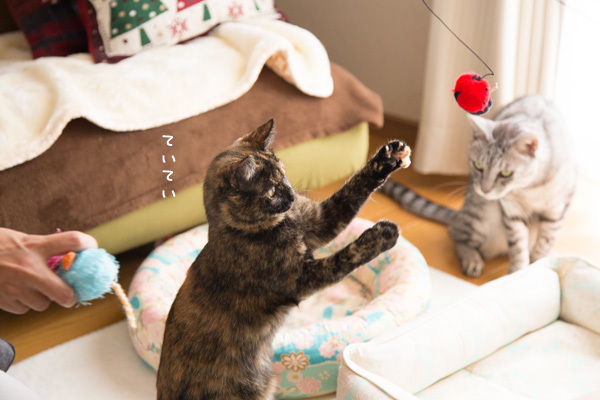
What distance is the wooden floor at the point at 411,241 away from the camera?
1864 mm

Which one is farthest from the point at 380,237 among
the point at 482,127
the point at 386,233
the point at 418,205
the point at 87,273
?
the point at 418,205

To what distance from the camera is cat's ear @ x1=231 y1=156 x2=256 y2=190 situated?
939 mm

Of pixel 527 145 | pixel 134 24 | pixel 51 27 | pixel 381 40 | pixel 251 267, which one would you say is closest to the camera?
pixel 251 267

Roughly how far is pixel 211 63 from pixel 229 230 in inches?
48.4

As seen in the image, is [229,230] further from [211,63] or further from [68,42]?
[68,42]

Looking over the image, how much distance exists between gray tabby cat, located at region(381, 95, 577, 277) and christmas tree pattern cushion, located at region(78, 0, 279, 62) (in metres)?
1.09

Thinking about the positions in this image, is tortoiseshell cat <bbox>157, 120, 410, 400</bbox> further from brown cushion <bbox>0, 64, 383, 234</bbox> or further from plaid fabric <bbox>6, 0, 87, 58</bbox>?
plaid fabric <bbox>6, 0, 87, 58</bbox>

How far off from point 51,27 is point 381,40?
55.0 inches

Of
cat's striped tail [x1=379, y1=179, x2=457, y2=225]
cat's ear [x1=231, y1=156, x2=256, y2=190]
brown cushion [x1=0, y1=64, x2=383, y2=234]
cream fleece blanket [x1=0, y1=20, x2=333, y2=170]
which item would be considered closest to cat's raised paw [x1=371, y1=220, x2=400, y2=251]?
cat's ear [x1=231, y1=156, x2=256, y2=190]

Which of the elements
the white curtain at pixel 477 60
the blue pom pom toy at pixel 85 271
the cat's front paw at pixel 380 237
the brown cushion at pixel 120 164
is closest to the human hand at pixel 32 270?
the blue pom pom toy at pixel 85 271

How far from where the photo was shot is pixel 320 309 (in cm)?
192

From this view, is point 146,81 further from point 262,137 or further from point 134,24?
point 262,137

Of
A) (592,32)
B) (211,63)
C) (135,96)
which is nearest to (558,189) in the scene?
(592,32)

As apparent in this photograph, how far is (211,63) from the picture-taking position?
2.14 metres
